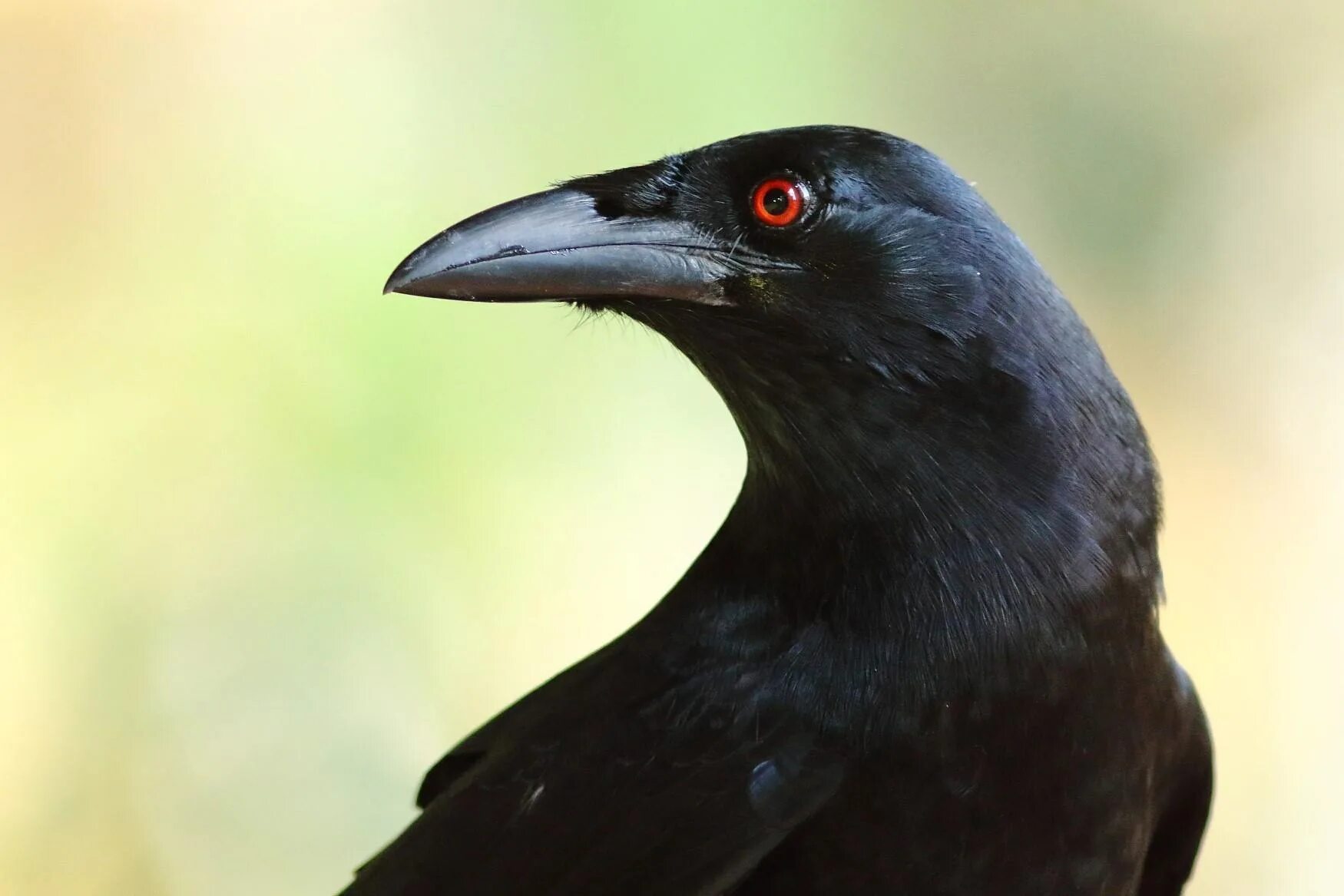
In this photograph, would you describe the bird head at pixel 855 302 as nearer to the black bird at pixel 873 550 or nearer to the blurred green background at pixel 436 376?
the black bird at pixel 873 550

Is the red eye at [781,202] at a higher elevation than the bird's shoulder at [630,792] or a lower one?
higher

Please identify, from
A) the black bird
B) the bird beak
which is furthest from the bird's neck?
the bird beak

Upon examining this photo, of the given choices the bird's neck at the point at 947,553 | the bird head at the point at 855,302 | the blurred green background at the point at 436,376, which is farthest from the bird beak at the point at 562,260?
the blurred green background at the point at 436,376

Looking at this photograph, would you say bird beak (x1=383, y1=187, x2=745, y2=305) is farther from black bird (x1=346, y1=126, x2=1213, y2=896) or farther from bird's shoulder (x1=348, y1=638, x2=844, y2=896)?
bird's shoulder (x1=348, y1=638, x2=844, y2=896)

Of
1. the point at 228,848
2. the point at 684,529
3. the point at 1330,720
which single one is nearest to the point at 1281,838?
the point at 1330,720

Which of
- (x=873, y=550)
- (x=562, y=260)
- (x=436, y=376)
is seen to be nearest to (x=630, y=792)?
(x=873, y=550)

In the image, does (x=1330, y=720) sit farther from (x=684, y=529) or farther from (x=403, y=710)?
(x=403, y=710)
